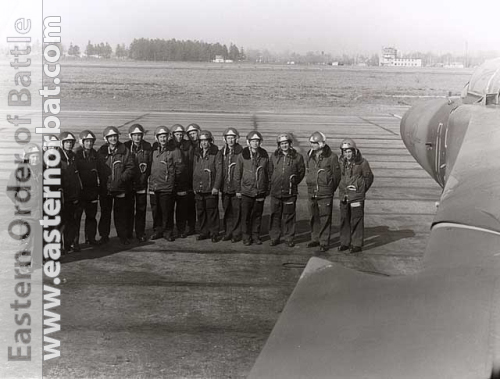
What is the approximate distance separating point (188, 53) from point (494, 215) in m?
166

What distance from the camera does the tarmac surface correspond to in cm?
669

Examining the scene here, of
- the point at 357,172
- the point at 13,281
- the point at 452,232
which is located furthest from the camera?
the point at 357,172

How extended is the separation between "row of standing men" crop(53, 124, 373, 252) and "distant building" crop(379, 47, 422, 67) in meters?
189

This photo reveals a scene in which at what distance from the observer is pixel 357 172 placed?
10734 millimetres

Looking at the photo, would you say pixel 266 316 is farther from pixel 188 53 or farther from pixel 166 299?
pixel 188 53

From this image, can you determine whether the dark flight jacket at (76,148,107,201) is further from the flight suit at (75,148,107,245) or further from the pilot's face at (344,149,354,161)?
the pilot's face at (344,149,354,161)

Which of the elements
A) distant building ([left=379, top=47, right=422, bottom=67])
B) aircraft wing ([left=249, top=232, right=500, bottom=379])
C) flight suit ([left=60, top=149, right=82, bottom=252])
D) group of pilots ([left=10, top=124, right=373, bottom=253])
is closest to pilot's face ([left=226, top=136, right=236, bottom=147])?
group of pilots ([left=10, top=124, right=373, bottom=253])

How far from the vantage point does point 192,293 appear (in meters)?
8.73

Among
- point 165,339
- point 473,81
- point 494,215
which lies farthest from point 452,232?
point 473,81

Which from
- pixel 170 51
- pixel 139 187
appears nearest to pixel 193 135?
pixel 139 187

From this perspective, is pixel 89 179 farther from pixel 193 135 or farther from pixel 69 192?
pixel 193 135

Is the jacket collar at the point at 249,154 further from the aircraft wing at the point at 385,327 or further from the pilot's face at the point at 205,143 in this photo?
the aircraft wing at the point at 385,327

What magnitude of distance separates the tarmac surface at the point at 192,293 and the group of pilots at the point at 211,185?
339mm

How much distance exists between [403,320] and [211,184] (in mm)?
8436
